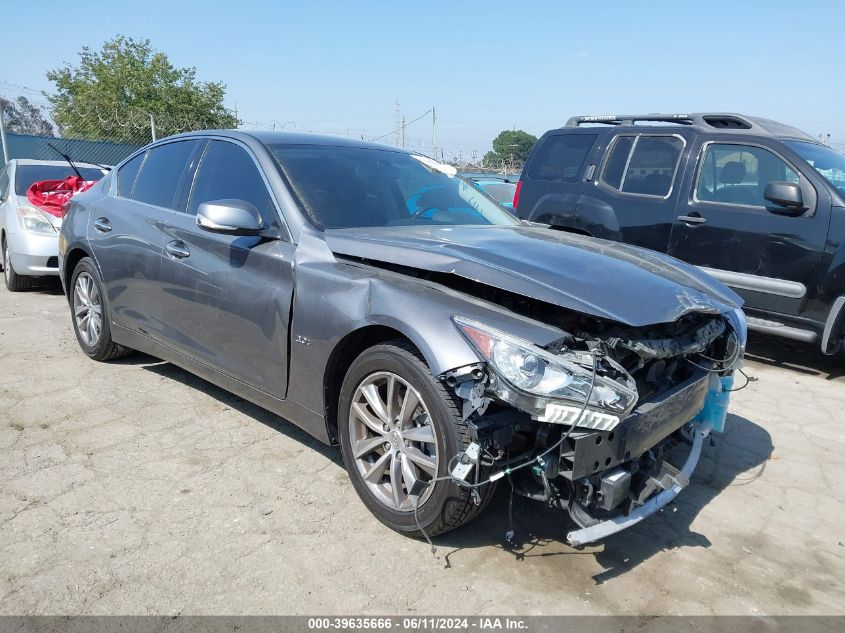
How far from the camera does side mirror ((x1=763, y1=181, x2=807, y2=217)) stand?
5395 mm

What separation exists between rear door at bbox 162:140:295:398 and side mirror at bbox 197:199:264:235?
4.3 inches

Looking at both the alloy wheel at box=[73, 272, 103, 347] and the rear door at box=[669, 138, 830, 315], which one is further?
the rear door at box=[669, 138, 830, 315]

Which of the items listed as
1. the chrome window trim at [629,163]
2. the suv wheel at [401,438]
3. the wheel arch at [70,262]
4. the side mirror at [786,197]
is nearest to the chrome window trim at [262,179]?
the suv wheel at [401,438]

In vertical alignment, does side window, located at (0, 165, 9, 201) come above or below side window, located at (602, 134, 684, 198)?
below

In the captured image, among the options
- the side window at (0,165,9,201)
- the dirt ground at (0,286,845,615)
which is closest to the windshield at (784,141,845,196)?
the dirt ground at (0,286,845,615)

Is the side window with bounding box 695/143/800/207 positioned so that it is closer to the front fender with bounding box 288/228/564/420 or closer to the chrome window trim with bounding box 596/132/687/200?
the chrome window trim with bounding box 596/132/687/200

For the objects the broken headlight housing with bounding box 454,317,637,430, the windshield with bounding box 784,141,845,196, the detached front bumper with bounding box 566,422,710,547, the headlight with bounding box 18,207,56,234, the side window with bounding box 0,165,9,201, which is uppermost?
the windshield with bounding box 784,141,845,196

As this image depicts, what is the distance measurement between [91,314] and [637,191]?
16.3 feet

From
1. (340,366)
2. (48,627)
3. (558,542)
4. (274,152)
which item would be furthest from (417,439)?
(274,152)

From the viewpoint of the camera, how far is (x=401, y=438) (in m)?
2.80

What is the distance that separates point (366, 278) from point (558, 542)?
4.72ft

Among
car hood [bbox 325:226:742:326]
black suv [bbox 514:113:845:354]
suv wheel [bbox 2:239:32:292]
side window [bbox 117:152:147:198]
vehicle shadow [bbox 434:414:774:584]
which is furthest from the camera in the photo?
suv wheel [bbox 2:239:32:292]

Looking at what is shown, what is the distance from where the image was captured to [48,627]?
2.29 m

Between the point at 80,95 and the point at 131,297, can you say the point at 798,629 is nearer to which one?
the point at 131,297
